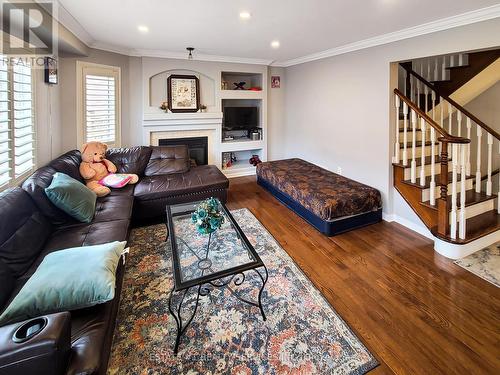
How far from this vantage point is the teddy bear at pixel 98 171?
3.30 m

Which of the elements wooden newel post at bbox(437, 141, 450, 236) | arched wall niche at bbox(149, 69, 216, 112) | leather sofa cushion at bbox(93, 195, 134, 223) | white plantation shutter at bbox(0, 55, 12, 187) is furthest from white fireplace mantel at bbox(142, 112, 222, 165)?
wooden newel post at bbox(437, 141, 450, 236)

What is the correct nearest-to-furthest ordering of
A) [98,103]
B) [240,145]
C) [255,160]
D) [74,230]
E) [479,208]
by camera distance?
[74,230] < [479,208] < [98,103] < [240,145] < [255,160]

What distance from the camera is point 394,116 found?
11.2ft

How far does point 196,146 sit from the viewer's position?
17.4ft

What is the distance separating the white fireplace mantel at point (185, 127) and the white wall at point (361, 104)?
1.72 meters

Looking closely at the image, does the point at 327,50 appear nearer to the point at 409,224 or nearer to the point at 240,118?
the point at 240,118

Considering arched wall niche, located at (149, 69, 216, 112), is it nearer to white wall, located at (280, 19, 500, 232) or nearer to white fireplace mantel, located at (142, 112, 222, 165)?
white fireplace mantel, located at (142, 112, 222, 165)

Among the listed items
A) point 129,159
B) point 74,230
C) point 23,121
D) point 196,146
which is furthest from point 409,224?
point 23,121

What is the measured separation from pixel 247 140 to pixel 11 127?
13.0 ft

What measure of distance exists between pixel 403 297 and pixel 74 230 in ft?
9.29

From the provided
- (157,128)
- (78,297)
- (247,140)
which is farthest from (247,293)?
(247,140)

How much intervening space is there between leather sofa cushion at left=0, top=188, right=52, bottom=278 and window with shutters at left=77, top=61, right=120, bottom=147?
213cm

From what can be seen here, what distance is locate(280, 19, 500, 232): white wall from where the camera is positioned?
282 centimetres

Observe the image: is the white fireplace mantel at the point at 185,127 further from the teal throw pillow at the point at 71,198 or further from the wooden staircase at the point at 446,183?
the wooden staircase at the point at 446,183
